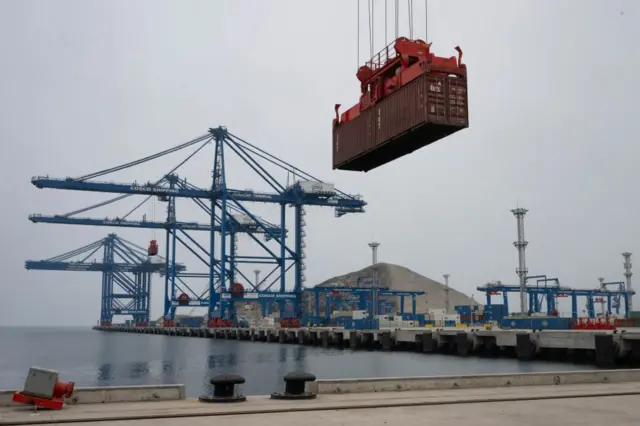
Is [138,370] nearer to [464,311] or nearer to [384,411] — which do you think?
[384,411]

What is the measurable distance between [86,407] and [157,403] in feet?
4.09

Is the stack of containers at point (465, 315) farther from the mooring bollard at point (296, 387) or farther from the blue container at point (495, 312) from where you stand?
the mooring bollard at point (296, 387)

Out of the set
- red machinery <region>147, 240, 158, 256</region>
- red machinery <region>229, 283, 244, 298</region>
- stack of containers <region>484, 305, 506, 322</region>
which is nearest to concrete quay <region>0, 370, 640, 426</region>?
stack of containers <region>484, 305, 506, 322</region>

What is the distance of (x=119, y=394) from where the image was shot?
1169 cm

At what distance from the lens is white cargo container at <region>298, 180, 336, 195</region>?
76812 millimetres

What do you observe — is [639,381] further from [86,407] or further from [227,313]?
[227,313]

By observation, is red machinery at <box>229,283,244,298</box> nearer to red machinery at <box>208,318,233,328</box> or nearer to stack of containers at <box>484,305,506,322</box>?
red machinery at <box>208,318,233,328</box>

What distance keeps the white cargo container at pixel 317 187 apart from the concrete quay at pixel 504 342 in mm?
17122

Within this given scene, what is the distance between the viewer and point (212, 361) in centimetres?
4562

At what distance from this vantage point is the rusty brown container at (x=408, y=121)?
2453cm

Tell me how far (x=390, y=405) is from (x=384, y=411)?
2.07 feet

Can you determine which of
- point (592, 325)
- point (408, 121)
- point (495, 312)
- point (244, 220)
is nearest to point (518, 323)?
point (592, 325)

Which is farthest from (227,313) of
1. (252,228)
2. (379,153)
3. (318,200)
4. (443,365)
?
(379,153)

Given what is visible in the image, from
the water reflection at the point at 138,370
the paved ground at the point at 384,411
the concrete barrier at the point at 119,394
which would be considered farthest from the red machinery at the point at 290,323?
the concrete barrier at the point at 119,394
